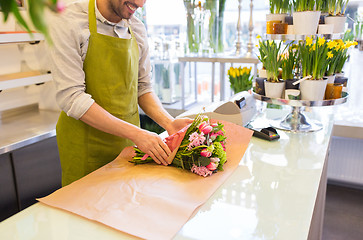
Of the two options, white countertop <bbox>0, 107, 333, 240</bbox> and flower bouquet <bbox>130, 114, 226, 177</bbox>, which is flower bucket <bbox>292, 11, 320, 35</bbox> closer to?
white countertop <bbox>0, 107, 333, 240</bbox>

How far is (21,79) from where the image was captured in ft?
8.00

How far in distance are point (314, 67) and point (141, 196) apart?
1.18 meters

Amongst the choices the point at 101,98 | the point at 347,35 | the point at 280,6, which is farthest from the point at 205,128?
the point at 347,35

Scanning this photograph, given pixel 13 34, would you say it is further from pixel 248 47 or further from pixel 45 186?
pixel 248 47

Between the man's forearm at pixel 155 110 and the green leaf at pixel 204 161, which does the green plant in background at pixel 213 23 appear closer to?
the man's forearm at pixel 155 110

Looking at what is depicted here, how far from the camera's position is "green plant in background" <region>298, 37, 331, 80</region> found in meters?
1.73

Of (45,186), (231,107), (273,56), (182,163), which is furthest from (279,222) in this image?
(45,186)

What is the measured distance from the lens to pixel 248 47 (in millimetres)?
3027

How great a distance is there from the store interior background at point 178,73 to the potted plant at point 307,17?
4.04 feet

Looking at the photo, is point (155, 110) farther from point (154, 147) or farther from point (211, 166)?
point (211, 166)

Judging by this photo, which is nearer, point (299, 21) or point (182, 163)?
point (182, 163)

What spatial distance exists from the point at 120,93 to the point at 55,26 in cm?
41

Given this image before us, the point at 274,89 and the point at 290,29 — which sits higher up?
the point at 290,29

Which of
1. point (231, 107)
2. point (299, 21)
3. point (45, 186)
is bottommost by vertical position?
point (45, 186)
